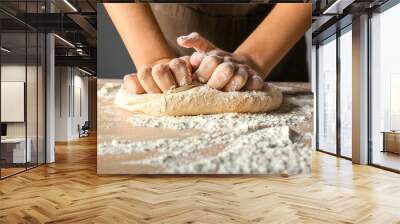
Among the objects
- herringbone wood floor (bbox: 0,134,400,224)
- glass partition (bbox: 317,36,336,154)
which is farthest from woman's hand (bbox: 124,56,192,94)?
glass partition (bbox: 317,36,336,154)

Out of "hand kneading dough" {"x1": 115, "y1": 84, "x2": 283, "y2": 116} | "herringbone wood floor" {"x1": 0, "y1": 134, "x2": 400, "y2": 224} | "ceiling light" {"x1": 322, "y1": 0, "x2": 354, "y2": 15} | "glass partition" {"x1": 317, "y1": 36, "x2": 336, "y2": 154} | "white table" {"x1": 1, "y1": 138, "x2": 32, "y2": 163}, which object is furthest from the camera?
"glass partition" {"x1": 317, "y1": 36, "x2": 336, "y2": 154}

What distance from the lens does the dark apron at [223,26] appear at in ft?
18.2

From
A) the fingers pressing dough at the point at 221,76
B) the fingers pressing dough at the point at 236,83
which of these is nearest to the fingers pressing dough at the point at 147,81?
the fingers pressing dough at the point at 221,76

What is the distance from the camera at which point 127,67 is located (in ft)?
18.1

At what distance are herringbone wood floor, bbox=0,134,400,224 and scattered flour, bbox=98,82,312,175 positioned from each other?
19 centimetres

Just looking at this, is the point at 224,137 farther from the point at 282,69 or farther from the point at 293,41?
the point at 293,41

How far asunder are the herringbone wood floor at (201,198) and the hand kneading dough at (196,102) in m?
0.98

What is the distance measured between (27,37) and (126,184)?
9.75 ft

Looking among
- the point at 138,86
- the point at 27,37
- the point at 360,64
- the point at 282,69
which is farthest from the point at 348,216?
the point at 27,37

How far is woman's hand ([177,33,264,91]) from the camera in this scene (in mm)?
5414

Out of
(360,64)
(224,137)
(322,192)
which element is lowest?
(322,192)

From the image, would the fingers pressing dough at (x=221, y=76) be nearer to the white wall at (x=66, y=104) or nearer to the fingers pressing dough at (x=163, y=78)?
the fingers pressing dough at (x=163, y=78)

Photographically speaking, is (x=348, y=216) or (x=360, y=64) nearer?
(x=348, y=216)

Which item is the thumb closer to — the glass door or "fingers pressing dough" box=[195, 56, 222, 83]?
"fingers pressing dough" box=[195, 56, 222, 83]
